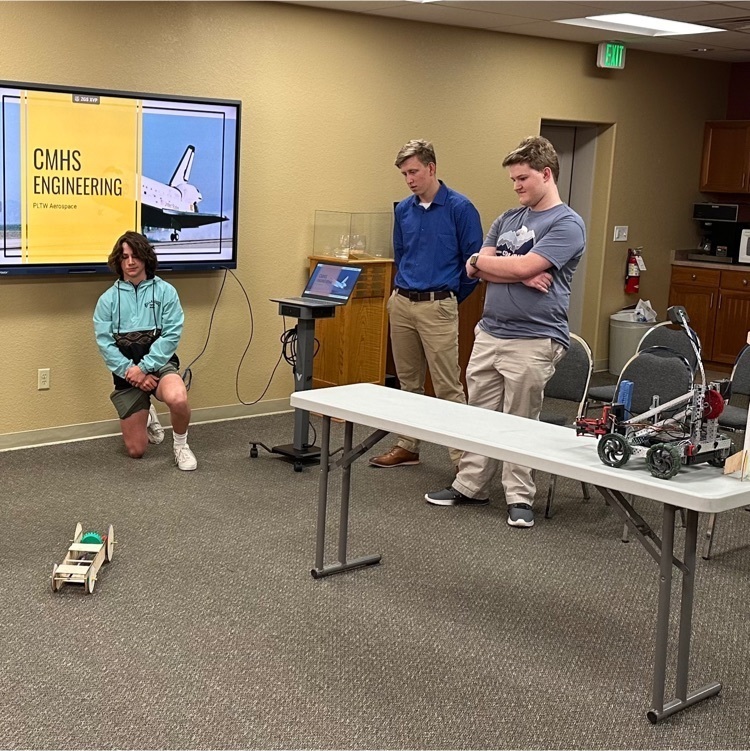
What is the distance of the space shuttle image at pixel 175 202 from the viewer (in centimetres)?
584

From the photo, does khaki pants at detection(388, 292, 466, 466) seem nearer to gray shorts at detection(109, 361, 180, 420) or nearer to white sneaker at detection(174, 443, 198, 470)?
white sneaker at detection(174, 443, 198, 470)

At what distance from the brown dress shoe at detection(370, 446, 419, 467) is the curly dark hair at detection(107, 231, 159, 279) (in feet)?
5.05

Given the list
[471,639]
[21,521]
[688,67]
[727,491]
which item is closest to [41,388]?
[21,521]

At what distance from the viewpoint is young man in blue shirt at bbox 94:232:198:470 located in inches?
213

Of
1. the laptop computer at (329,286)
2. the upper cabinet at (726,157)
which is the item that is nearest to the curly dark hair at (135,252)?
the laptop computer at (329,286)

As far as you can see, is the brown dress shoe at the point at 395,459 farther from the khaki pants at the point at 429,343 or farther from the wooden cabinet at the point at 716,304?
the wooden cabinet at the point at 716,304

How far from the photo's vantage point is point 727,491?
9.19 ft

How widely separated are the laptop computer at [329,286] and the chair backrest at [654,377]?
1498 millimetres

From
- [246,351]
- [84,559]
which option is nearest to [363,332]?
[246,351]

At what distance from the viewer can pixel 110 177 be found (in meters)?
5.65

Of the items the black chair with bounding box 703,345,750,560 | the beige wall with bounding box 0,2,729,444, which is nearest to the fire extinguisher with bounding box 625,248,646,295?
the beige wall with bounding box 0,2,729,444

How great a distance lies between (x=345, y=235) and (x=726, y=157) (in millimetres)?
3962

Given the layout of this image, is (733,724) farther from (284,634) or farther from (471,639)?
(284,634)

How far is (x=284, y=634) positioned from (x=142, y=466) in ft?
6.96
